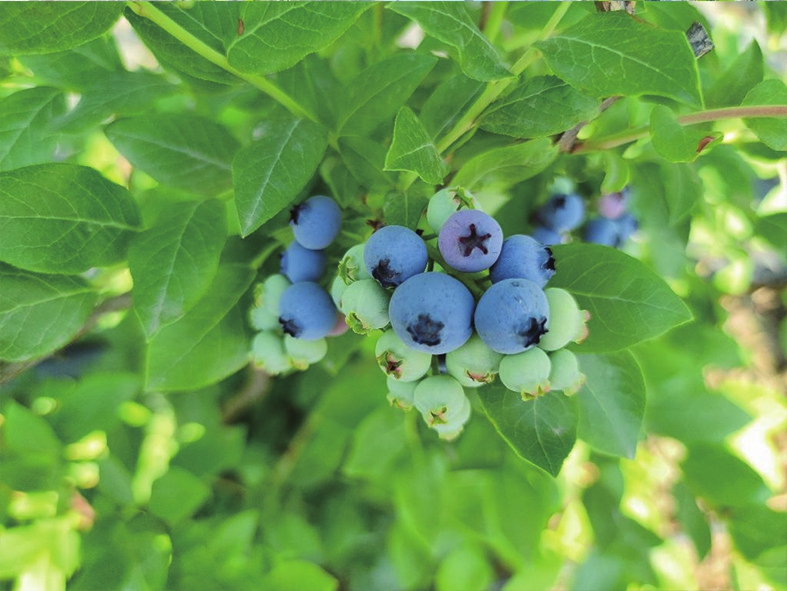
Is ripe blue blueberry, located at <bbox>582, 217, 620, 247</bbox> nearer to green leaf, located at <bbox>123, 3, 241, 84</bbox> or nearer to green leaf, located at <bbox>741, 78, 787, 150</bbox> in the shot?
green leaf, located at <bbox>741, 78, 787, 150</bbox>

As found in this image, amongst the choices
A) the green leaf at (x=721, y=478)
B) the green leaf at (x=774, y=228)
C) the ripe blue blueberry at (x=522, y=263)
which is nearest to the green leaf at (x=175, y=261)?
the ripe blue blueberry at (x=522, y=263)

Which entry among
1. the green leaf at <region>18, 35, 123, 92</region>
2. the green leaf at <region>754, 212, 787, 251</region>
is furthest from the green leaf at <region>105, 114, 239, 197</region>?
the green leaf at <region>754, 212, 787, 251</region>

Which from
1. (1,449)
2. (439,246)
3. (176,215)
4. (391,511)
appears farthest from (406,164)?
(391,511)

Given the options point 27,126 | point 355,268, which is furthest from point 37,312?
point 355,268

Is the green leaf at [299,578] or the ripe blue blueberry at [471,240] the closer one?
the ripe blue blueberry at [471,240]

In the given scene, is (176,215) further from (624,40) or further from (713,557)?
(713,557)

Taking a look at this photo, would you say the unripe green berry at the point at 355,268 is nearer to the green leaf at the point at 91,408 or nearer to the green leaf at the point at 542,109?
the green leaf at the point at 542,109
